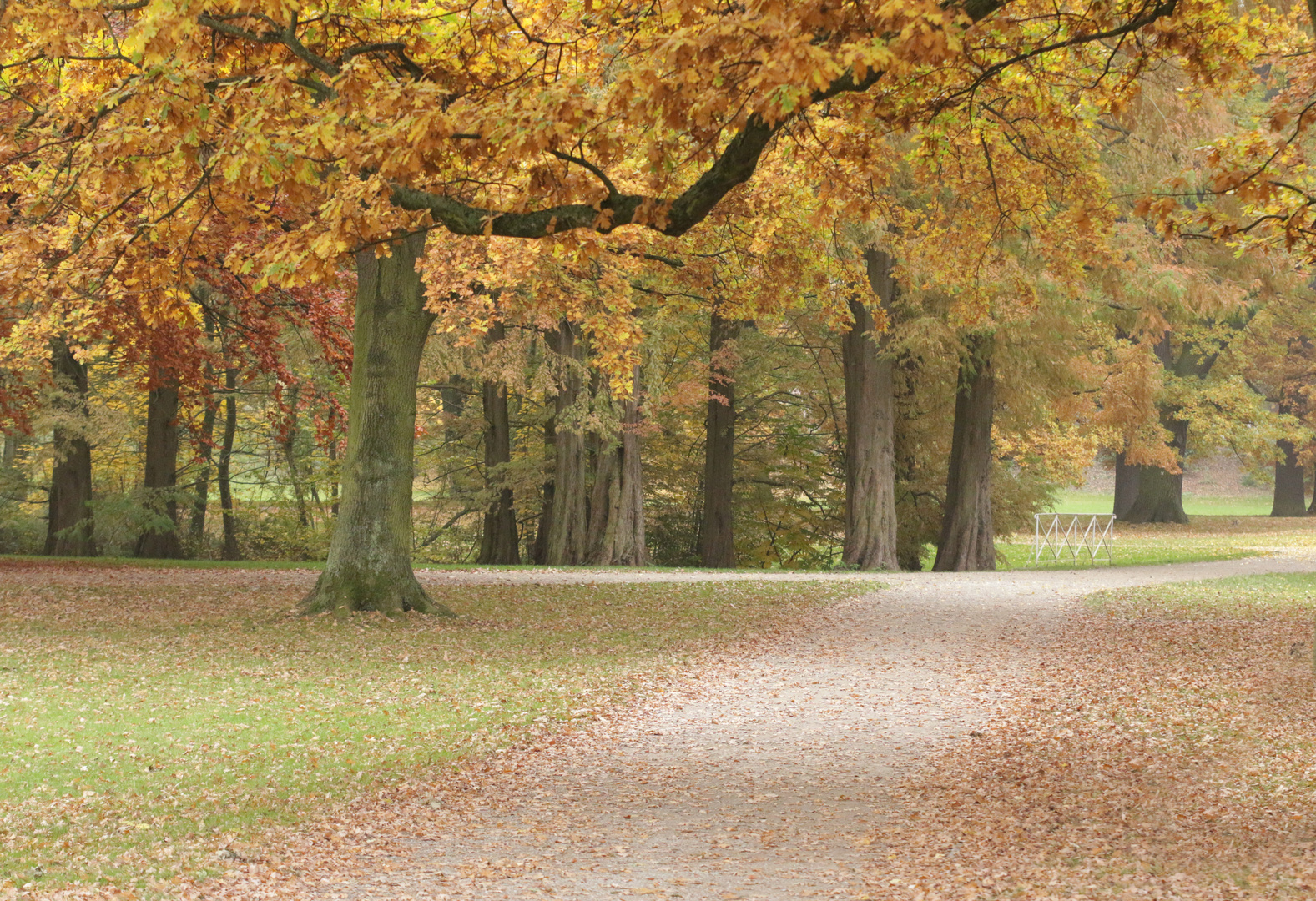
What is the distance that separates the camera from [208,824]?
5613 mm

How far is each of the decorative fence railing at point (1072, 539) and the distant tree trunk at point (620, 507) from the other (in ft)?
25.5

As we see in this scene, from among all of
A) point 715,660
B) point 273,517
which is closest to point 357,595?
point 715,660

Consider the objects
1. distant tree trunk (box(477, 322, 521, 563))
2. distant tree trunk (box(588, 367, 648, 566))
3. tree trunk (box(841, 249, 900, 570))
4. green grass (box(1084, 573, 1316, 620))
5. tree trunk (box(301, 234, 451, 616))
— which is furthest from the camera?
distant tree trunk (box(477, 322, 521, 563))

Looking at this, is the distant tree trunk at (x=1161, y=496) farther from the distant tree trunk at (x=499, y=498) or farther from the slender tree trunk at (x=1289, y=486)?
the distant tree trunk at (x=499, y=498)

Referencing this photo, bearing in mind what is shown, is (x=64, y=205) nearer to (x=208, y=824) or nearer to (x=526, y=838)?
(x=208, y=824)

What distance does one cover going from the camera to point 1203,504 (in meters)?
57.2

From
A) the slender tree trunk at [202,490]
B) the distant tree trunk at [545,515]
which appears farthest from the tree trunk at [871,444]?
the slender tree trunk at [202,490]

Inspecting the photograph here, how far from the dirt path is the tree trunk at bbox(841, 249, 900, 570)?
9.83 meters

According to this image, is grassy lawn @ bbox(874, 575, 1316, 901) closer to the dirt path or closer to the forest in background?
the dirt path

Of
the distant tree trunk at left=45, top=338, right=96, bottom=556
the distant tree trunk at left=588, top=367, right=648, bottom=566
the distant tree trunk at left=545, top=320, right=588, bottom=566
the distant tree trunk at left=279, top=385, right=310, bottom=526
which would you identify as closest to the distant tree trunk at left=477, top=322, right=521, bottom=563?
the distant tree trunk at left=545, top=320, right=588, bottom=566

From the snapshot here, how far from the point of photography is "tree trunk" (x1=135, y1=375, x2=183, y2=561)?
67.8 feet

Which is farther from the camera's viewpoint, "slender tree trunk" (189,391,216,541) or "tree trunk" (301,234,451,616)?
"slender tree trunk" (189,391,216,541)

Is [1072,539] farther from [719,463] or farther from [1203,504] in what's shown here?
[1203,504]

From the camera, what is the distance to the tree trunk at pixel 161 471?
20672 millimetres
